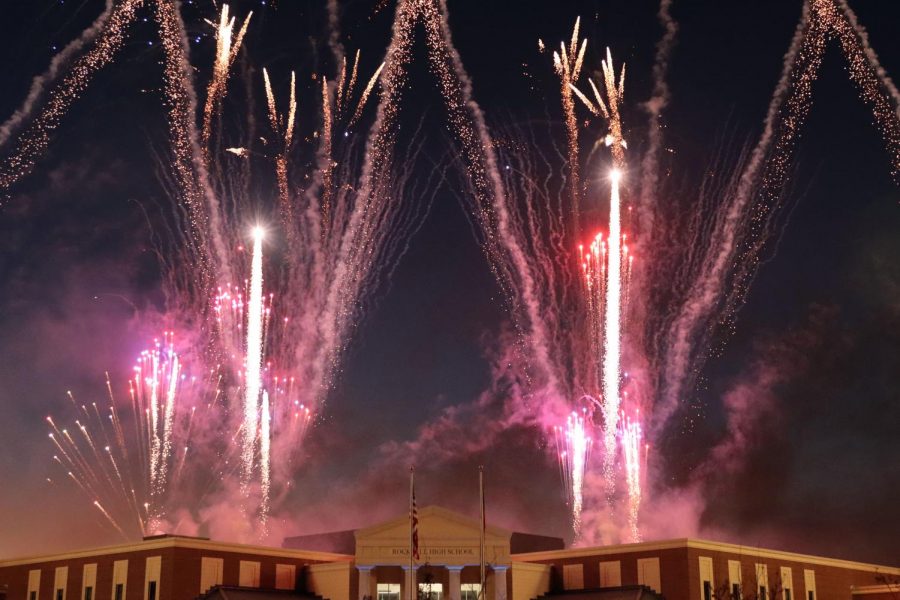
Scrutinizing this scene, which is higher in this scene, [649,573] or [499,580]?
[649,573]

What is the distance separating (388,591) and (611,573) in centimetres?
1566

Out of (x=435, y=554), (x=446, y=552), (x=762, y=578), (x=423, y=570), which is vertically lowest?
(x=762, y=578)

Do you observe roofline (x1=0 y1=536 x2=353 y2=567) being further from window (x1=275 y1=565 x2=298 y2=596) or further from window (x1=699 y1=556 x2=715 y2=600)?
window (x1=699 y1=556 x2=715 y2=600)

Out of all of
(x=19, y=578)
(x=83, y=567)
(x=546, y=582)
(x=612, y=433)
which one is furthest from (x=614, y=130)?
(x=19, y=578)

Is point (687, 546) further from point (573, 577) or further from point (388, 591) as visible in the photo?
point (388, 591)

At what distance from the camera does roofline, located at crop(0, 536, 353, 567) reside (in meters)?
69.0

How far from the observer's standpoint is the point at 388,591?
238 feet

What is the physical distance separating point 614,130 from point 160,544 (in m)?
39.6

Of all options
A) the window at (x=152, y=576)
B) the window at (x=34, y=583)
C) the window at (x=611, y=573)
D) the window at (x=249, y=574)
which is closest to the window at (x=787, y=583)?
the window at (x=611, y=573)

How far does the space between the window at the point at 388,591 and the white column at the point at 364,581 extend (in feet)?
3.41

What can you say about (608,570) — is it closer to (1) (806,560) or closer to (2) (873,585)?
(1) (806,560)

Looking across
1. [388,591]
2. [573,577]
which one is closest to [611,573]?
[573,577]

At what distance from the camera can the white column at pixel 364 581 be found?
234 feet

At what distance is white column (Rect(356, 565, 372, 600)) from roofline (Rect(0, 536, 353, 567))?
1.44 meters
